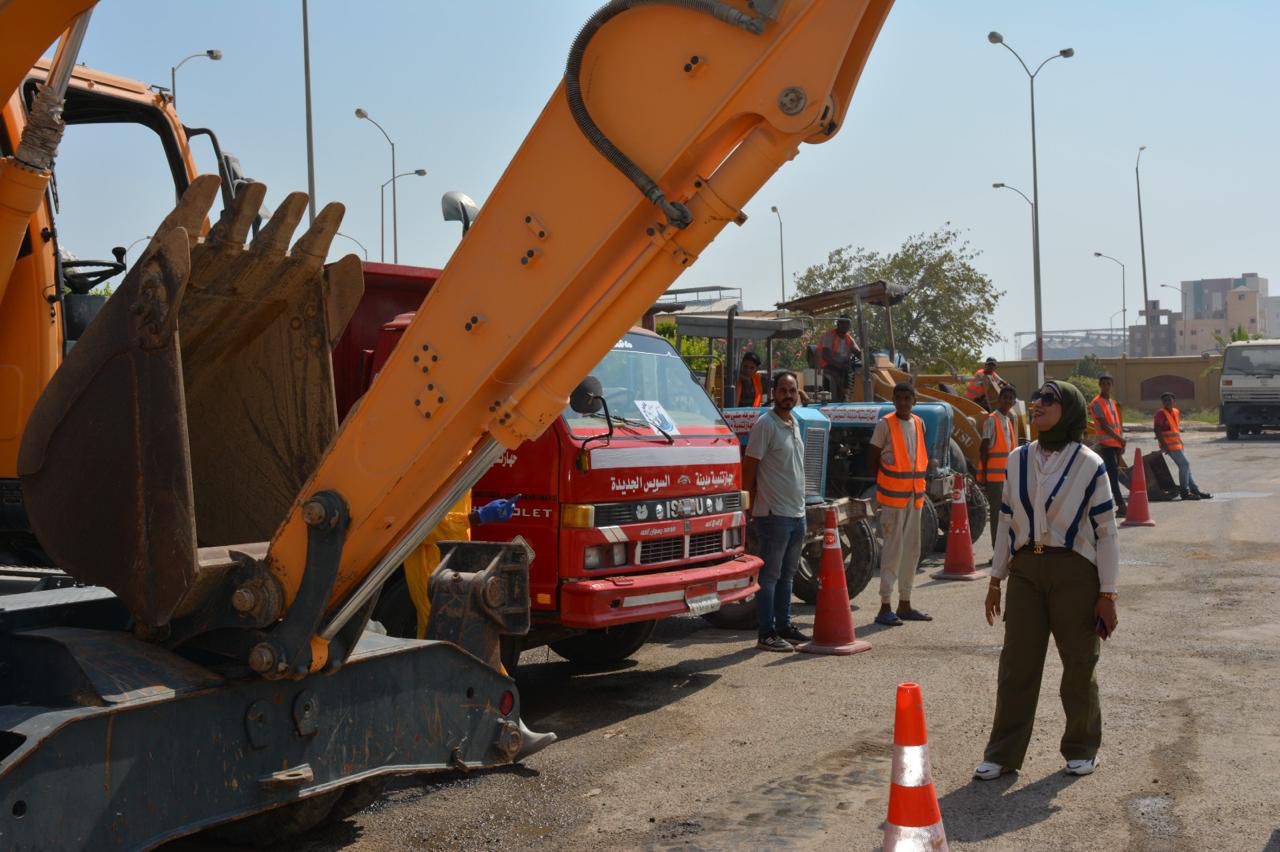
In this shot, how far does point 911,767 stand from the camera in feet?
14.5

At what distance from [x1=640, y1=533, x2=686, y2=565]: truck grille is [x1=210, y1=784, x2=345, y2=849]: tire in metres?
3.12

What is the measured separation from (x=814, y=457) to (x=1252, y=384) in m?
31.1

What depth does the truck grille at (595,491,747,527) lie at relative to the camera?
7785 mm

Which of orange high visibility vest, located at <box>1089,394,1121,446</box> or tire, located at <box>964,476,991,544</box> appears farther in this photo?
orange high visibility vest, located at <box>1089,394,1121,446</box>

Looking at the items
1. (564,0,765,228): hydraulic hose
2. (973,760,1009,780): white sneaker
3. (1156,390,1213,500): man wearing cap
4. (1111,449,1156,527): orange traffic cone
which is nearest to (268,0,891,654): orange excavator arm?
(564,0,765,228): hydraulic hose

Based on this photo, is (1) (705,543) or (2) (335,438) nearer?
(2) (335,438)

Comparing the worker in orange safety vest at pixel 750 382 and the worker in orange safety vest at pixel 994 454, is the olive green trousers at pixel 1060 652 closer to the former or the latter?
the worker in orange safety vest at pixel 994 454

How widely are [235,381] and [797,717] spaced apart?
3.81m

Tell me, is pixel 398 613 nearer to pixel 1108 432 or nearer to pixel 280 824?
pixel 280 824

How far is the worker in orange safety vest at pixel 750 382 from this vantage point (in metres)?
15.7

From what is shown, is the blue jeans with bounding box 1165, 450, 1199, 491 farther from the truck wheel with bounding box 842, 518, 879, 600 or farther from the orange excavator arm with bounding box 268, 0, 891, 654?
the orange excavator arm with bounding box 268, 0, 891, 654

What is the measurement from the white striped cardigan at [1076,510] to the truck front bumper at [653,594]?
2.26 m

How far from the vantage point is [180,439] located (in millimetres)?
4418

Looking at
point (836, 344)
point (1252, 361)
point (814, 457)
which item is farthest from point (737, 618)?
point (1252, 361)
